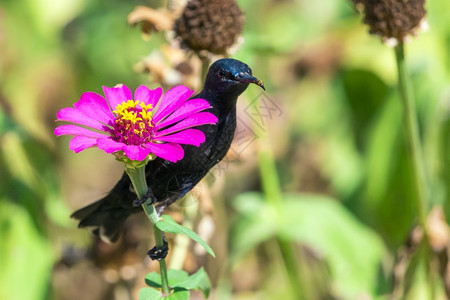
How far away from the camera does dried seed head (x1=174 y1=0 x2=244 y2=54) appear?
3.91ft

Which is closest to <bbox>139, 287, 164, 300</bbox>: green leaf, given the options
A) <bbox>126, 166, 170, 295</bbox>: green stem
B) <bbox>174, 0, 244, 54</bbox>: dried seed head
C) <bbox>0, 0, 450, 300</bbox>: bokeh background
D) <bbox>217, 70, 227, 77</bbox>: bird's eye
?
<bbox>126, 166, 170, 295</bbox>: green stem

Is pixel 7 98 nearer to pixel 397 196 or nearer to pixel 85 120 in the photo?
pixel 397 196

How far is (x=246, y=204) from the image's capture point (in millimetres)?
1690

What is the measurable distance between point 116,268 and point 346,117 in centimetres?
83

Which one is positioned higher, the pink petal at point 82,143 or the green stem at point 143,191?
the pink petal at point 82,143

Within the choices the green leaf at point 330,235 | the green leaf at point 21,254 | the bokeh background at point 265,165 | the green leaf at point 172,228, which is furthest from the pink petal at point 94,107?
the green leaf at point 21,254

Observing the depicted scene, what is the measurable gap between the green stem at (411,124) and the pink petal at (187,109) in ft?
1.75

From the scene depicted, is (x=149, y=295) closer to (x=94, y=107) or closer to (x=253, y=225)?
(x=94, y=107)

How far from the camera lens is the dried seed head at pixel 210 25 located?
1.19 meters

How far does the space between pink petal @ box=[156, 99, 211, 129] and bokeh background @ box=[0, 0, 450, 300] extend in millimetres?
404

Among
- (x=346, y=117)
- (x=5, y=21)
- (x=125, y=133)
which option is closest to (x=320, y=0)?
(x=346, y=117)

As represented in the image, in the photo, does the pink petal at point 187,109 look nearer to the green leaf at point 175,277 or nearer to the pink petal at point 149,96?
the pink petal at point 149,96

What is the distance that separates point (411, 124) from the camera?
126 cm

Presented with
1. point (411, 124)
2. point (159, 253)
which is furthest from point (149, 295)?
point (411, 124)
